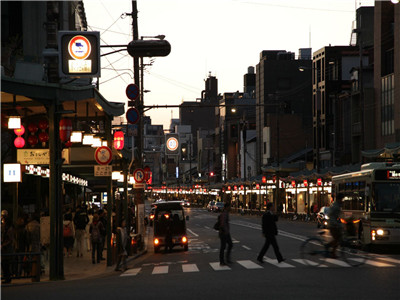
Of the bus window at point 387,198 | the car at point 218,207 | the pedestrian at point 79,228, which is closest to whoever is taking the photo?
the bus window at point 387,198

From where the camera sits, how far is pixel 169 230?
33562mm

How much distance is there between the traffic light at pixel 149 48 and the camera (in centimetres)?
2598

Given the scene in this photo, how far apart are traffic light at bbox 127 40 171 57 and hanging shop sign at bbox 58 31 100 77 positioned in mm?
4929

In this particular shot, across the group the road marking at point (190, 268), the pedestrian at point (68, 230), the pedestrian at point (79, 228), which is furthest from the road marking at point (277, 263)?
the pedestrian at point (79, 228)

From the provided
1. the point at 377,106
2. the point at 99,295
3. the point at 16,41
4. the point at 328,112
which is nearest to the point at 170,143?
the point at 377,106

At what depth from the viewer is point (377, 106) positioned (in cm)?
7462

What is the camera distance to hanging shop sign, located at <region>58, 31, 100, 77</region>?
68.2ft

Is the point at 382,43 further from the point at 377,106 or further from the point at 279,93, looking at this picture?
the point at 279,93

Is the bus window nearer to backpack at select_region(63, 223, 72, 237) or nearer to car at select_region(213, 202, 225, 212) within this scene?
backpack at select_region(63, 223, 72, 237)

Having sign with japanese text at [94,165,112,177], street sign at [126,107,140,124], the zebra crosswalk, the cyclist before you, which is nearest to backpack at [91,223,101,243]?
sign with japanese text at [94,165,112,177]

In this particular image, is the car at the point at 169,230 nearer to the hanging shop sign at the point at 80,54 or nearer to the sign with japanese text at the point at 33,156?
the sign with japanese text at the point at 33,156

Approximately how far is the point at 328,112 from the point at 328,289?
82253 mm

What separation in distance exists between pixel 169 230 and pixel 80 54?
14528 mm

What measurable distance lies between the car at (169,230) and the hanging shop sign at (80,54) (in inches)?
558
